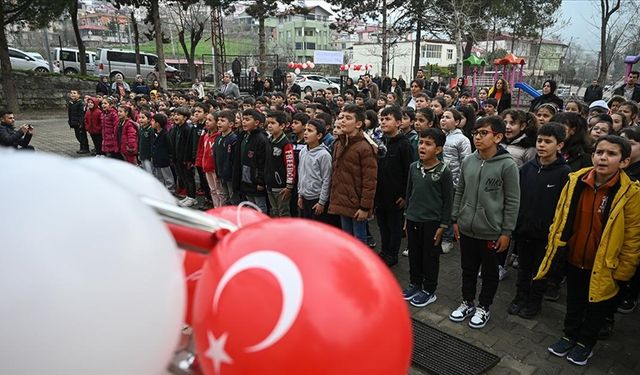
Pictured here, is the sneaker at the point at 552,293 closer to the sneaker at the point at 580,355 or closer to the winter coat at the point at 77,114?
the sneaker at the point at 580,355

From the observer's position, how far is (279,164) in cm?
570

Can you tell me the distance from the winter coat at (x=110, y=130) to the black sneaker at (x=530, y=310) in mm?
8484

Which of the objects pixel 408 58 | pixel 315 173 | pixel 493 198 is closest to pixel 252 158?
pixel 315 173

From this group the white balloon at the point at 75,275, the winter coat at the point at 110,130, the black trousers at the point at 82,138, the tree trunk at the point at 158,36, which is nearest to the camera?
the white balloon at the point at 75,275

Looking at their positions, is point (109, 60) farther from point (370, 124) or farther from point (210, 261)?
point (210, 261)

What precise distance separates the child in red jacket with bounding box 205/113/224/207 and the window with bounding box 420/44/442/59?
188 feet

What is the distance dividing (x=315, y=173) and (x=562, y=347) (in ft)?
9.70

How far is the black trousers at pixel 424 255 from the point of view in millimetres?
4230

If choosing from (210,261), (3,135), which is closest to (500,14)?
(3,135)

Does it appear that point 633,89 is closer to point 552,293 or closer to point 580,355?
point 552,293

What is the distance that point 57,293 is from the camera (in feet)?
2.81

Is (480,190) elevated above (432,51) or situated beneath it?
situated beneath

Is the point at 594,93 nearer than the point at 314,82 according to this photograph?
Yes

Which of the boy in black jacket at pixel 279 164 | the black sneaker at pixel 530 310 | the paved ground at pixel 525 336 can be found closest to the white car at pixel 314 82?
the boy in black jacket at pixel 279 164
